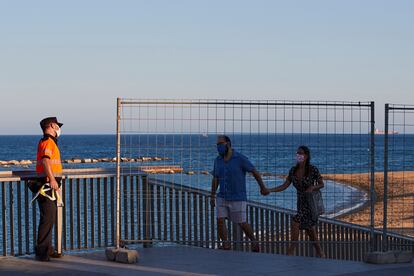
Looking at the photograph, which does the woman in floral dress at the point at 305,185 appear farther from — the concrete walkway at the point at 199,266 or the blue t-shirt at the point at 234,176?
the concrete walkway at the point at 199,266

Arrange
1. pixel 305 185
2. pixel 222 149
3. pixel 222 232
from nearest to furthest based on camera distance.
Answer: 1. pixel 305 185
2. pixel 222 149
3. pixel 222 232

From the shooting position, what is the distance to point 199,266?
12.0 meters

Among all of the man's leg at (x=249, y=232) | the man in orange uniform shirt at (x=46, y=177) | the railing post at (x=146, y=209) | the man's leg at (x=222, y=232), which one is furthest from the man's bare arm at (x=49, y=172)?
the man's leg at (x=249, y=232)

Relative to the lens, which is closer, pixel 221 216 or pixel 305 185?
pixel 305 185

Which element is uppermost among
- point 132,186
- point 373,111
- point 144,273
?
point 373,111

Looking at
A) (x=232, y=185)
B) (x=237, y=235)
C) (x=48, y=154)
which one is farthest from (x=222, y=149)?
(x=48, y=154)

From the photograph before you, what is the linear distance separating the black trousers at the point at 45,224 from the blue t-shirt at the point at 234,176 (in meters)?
2.50

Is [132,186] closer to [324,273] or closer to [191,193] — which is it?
[191,193]

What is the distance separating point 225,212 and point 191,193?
88 centimetres

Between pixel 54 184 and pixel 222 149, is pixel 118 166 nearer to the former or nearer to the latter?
pixel 54 184

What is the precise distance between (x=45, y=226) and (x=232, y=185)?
8.97ft

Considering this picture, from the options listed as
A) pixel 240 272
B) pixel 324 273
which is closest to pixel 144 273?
pixel 240 272

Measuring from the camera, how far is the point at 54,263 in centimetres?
1228

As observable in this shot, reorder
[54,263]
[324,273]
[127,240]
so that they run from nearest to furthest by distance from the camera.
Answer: [324,273] → [54,263] → [127,240]
